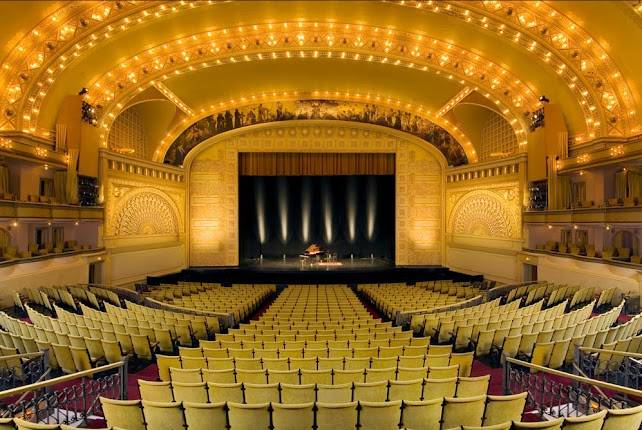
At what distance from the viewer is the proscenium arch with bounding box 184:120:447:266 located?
2288cm

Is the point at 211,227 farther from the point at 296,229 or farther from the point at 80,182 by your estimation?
the point at 80,182

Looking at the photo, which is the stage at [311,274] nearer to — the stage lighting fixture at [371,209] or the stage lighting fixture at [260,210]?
the stage lighting fixture at [260,210]

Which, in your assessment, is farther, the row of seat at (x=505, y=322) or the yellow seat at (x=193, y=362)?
the row of seat at (x=505, y=322)

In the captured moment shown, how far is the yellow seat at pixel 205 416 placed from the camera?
365 cm

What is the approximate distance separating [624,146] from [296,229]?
1758 cm

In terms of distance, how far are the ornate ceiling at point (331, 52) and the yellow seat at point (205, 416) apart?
1268 centimetres

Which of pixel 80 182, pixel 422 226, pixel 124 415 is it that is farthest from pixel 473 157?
pixel 124 415

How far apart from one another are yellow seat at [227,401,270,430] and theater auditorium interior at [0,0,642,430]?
2 centimetres

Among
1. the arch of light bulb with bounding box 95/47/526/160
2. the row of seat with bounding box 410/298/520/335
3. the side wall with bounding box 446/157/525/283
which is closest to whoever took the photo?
the row of seat with bounding box 410/298/520/335

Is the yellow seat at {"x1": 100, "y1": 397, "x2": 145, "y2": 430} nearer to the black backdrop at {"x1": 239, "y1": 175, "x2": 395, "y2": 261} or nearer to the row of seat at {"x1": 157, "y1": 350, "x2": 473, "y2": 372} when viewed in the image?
the row of seat at {"x1": 157, "y1": 350, "x2": 473, "y2": 372}

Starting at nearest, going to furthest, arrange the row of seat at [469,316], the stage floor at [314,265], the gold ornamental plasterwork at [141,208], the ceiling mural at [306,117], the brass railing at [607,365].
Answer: the brass railing at [607,365] < the row of seat at [469,316] < the gold ornamental plasterwork at [141,208] < the stage floor at [314,265] < the ceiling mural at [306,117]

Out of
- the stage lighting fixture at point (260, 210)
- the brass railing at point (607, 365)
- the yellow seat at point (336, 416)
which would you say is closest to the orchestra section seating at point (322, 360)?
the yellow seat at point (336, 416)

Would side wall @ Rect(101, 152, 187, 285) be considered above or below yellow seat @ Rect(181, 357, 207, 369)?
above

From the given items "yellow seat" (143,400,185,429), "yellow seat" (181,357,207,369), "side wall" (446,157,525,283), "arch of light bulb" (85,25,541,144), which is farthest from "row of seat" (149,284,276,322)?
"side wall" (446,157,525,283)
